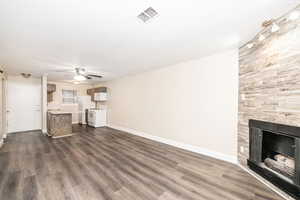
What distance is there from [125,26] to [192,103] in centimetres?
261

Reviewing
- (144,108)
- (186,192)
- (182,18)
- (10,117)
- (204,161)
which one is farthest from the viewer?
(10,117)

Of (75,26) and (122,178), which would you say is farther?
(122,178)

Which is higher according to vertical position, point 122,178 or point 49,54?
point 49,54

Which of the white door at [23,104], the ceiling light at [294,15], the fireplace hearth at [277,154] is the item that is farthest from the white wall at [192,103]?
the white door at [23,104]

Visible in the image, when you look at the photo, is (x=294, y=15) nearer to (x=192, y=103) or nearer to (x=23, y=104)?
(x=192, y=103)

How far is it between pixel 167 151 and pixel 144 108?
6.54ft

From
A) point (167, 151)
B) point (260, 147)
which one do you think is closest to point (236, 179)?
point (260, 147)

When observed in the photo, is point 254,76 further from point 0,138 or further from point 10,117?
point 10,117

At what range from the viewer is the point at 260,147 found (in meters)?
2.36

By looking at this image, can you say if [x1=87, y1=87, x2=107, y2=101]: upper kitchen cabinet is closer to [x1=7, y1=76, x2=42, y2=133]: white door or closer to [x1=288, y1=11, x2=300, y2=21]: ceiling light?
[x1=7, y1=76, x2=42, y2=133]: white door

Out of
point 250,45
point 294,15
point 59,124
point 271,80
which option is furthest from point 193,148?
point 59,124

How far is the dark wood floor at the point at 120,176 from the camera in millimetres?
1902

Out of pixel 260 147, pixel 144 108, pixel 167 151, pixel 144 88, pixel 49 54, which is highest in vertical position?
pixel 49 54

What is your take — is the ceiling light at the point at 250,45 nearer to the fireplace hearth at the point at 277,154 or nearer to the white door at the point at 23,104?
the fireplace hearth at the point at 277,154
